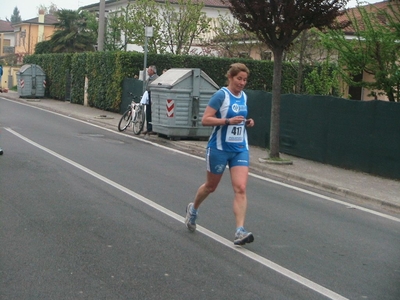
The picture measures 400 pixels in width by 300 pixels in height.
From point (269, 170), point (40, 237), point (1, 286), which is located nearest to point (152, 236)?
point (40, 237)

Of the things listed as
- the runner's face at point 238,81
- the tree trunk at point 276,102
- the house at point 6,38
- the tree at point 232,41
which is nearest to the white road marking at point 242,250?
the runner's face at point 238,81

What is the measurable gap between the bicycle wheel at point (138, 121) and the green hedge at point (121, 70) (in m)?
7.91

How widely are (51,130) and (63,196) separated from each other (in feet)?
35.3

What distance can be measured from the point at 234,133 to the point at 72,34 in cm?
4732

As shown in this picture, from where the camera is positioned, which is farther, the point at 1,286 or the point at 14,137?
the point at 14,137

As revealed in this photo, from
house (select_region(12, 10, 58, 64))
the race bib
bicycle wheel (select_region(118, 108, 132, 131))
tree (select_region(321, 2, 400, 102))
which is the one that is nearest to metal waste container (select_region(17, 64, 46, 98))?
bicycle wheel (select_region(118, 108, 132, 131))

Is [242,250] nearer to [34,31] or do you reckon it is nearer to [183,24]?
[183,24]

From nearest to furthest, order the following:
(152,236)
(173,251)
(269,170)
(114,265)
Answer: (114,265) → (173,251) → (152,236) → (269,170)

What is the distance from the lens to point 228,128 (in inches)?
302

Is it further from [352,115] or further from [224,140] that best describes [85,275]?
[352,115]

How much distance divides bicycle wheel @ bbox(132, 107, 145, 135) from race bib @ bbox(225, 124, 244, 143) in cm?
1340

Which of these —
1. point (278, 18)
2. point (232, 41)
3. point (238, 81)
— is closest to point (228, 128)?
point (238, 81)

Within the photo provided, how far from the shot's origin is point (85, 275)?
20.6 feet

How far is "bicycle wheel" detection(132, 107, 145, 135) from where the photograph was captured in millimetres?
20984
